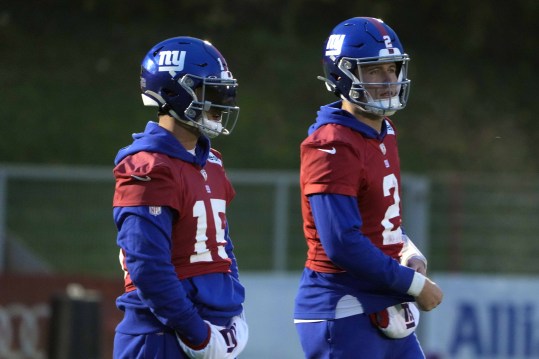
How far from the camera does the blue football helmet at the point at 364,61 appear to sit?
4.89 meters

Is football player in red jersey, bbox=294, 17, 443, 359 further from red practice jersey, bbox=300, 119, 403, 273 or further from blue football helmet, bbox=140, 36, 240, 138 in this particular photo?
blue football helmet, bbox=140, 36, 240, 138

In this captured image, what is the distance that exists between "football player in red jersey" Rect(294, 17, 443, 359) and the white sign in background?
522 centimetres

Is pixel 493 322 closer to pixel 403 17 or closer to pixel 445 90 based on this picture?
pixel 445 90

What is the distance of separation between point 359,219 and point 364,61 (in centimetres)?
67

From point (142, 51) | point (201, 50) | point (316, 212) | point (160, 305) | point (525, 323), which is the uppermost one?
point (142, 51)

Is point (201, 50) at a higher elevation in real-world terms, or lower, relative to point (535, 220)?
higher

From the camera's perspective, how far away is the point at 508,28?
1742cm

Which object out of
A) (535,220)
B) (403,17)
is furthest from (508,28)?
(535,220)

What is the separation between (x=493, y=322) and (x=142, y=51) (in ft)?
22.3

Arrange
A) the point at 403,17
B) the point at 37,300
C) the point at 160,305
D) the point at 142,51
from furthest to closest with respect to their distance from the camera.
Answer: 1. the point at 403,17
2. the point at 142,51
3. the point at 37,300
4. the point at 160,305

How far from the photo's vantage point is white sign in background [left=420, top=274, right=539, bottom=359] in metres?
10.1

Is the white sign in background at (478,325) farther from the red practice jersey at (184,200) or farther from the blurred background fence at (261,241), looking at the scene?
the red practice jersey at (184,200)

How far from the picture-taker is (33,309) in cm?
962

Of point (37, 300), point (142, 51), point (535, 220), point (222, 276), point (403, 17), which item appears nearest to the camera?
point (222, 276)
